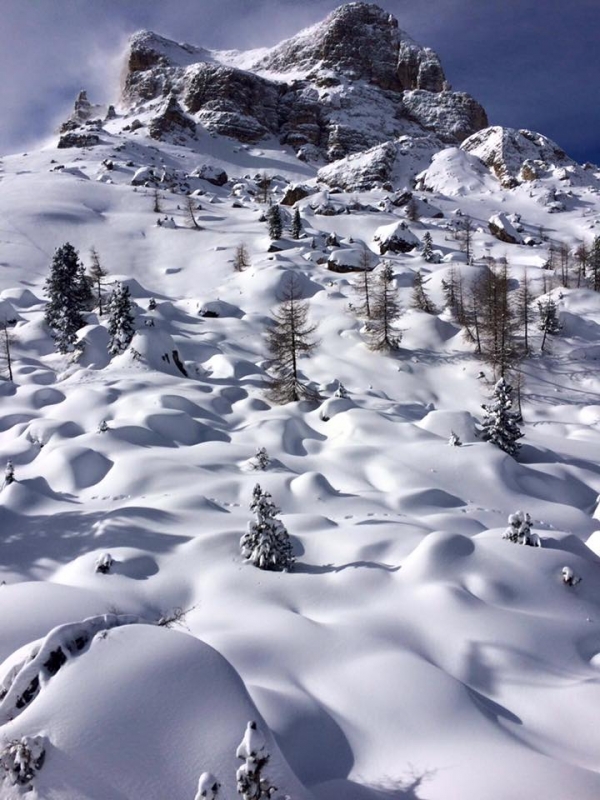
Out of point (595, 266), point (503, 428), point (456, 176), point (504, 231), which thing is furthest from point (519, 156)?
point (503, 428)

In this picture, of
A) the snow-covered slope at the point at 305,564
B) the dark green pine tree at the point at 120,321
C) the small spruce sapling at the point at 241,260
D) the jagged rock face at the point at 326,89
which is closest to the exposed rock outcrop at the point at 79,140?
the jagged rock face at the point at 326,89

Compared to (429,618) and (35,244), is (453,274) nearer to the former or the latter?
(429,618)

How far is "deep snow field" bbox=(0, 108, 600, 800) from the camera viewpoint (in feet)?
14.0

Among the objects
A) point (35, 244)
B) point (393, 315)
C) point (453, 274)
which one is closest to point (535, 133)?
point (453, 274)

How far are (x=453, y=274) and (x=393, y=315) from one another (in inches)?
534

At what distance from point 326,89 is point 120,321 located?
573 feet

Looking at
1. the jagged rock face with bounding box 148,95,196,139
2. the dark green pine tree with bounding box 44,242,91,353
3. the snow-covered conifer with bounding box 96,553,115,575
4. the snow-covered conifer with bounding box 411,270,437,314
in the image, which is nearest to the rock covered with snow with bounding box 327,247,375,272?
the snow-covered conifer with bounding box 411,270,437,314

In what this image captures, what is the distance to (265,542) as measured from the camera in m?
11.0

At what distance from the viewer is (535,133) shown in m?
124

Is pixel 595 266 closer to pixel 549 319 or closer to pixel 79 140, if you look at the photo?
pixel 549 319

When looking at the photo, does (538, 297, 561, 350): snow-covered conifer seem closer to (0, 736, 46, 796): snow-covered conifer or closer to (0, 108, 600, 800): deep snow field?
(0, 108, 600, 800): deep snow field

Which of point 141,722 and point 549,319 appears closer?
point 141,722

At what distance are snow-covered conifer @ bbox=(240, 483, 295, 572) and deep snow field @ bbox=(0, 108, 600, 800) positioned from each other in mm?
356

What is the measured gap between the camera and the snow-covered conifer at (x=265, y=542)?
35.9 feet
